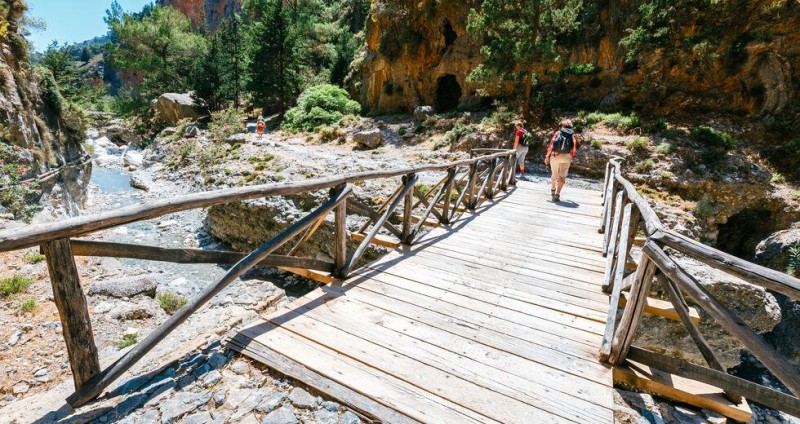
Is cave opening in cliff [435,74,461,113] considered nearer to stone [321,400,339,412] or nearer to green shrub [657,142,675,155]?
green shrub [657,142,675,155]

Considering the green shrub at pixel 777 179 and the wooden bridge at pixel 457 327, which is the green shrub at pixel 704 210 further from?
the wooden bridge at pixel 457 327

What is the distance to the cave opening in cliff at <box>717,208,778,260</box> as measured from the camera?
39.7 feet

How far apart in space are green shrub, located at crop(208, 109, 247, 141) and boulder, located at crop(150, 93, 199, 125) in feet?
32.4

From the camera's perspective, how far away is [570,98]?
727 inches

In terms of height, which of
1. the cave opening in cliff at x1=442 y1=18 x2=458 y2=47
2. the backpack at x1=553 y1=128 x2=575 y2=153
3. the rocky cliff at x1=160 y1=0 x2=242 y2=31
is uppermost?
the rocky cliff at x1=160 y1=0 x2=242 y2=31

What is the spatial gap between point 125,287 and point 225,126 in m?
15.8

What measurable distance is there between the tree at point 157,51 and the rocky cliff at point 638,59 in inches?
1060

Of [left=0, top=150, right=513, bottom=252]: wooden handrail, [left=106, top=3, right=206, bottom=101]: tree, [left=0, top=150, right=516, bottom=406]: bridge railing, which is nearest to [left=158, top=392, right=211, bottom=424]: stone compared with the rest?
[left=0, top=150, right=516, bottom=406]: bridge railing

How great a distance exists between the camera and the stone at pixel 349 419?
2.12 metres

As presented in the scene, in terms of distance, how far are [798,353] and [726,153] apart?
6653 mm

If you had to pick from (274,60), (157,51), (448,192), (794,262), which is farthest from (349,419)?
(157,51)

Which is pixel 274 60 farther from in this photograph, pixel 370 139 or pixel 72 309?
pixel 72 309

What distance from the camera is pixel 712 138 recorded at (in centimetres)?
1301

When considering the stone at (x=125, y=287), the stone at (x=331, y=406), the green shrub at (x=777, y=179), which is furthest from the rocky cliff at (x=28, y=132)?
the green shrub at (x=777, y=179)
